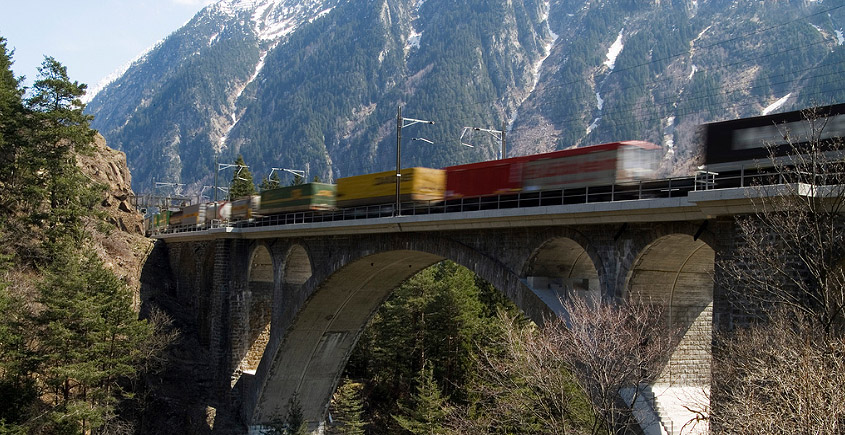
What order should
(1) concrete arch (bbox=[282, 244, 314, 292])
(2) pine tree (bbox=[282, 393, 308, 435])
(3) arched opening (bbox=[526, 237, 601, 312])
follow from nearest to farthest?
(3) arched opening (bbox=[526, 237, 601, 312]) < (2) pine tree (bbox=[282, 393, 308, 435]) < (1) concrete arch (bbox=[282, 244, 314, 292])

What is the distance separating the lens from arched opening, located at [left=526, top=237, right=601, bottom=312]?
874 inches

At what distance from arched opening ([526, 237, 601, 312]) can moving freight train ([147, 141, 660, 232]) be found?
1.90 m

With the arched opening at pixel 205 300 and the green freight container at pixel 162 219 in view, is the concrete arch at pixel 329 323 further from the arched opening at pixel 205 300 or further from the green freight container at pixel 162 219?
the green freight container at pixel 162 219

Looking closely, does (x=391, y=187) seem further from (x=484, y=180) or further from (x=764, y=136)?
(x=764, y=136)

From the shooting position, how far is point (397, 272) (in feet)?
121

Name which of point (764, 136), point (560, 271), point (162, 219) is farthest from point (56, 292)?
point (162, 219)

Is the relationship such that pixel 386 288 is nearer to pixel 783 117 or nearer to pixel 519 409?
pixel 519 409

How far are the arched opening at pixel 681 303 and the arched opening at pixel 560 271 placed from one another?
2.74 meters

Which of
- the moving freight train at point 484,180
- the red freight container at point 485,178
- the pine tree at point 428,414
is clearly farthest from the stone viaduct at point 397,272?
the pine tree at point 428,414

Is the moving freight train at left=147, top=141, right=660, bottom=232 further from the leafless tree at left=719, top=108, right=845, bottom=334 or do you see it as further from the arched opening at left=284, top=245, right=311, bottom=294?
the leafless tree at left=719, top=108, right=845, bottom=334

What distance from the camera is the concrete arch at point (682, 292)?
19.0 meters

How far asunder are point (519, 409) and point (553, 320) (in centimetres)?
269

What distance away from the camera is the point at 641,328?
1806 centimetres

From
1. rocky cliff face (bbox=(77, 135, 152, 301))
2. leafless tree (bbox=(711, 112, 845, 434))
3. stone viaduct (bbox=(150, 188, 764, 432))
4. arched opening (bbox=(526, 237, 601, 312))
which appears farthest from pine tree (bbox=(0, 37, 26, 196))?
leafless tree (bbox=(711, 112, 845, 434))
